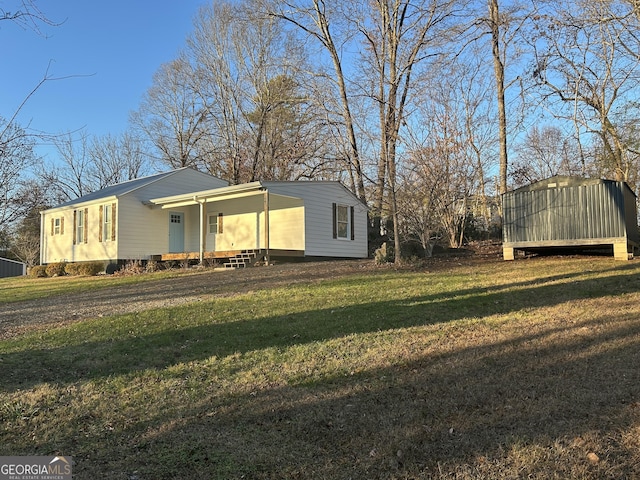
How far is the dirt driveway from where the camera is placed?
8.34 m

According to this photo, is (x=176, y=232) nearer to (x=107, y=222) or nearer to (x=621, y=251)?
(x=107, y=222)

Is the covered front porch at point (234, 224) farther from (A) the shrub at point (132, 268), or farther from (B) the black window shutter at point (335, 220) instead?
(B) the black window shutter at point (335, 220)

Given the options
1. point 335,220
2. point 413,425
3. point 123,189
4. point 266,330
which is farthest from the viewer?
point 123,189

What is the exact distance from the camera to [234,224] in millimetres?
19703

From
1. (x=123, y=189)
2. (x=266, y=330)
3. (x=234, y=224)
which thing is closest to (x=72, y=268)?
(x=123, y=189)

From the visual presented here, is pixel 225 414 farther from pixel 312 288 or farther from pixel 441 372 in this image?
pixel 312 288

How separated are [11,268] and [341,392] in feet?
117

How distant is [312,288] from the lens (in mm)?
9742

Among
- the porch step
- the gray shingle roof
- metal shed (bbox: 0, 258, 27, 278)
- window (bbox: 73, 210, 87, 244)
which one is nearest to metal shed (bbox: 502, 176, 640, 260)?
the porch step

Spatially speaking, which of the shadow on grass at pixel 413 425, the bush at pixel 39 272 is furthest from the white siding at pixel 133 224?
the shadow on grass at pixel 413 425

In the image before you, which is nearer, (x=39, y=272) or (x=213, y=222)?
(x=213, y=222)

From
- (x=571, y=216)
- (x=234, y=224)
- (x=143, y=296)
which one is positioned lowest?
(x=143, y=296)

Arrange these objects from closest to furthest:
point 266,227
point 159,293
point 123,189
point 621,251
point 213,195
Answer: point 159,293 < point 621,251 < point 266,227 < point 213,195 < point 123,189

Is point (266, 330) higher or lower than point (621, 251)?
lower
